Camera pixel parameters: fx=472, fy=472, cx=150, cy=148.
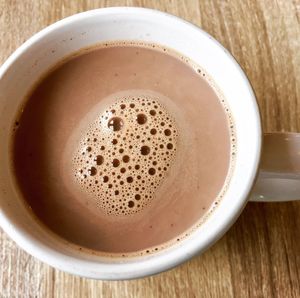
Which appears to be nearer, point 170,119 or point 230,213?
point 230,213

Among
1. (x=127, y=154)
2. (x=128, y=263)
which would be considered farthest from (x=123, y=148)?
(x=128, y=263)

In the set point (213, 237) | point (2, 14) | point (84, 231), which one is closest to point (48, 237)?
point (84, 231)

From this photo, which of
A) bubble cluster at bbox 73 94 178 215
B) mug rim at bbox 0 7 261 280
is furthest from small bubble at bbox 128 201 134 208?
mug rim at bbox 0 7 261 280

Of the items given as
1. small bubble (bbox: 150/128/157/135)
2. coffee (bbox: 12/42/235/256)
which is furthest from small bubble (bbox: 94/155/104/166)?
small bubble (bbox: 150/128/157/135)

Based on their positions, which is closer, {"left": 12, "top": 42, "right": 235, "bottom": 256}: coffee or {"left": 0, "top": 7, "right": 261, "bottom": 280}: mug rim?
{"left": 0, "top": 7, "right": 261, "bottom": 280}: mug rim

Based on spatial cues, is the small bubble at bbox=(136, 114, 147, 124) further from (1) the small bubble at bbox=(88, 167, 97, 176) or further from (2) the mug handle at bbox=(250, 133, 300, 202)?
(2) the mug handle at bbox=(250, 133, 300, 202)

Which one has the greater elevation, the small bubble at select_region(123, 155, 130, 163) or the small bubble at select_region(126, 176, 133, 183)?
the small bubble at select_region(123, 155, 130, 163)

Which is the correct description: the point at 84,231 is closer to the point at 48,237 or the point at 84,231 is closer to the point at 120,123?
the point at 48,237

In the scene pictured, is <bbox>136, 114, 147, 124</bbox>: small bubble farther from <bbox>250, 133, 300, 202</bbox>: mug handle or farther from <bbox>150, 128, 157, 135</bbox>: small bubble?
<bbox>250, 133, 300, 202</bbox>: mug handle
